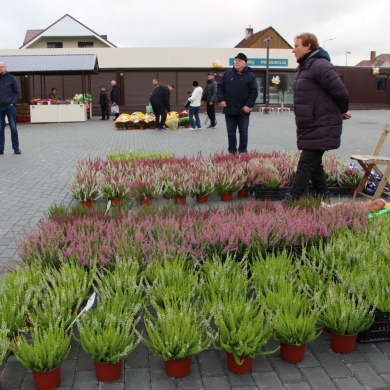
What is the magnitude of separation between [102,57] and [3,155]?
26.1 metres

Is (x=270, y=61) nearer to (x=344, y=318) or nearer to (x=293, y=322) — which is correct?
(x=344, y=318)

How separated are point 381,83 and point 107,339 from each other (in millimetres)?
44353

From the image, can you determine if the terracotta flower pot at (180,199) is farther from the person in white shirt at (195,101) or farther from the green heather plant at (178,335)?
the person in white shirt at (195,101)

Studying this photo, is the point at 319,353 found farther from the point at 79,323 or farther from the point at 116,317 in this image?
the point at 79,323

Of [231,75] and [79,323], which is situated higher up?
[231,75]

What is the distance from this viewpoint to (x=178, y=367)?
2.91 metres

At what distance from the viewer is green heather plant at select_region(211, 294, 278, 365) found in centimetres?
285

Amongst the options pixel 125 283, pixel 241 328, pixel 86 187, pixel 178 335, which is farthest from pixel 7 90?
pixel 241 328

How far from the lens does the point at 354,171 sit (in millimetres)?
7926

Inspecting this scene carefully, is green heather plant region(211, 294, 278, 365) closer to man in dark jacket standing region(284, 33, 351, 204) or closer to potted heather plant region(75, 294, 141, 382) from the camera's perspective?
potted heather plant region(75, 294, 141, 382)

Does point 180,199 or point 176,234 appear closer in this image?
point 176,234

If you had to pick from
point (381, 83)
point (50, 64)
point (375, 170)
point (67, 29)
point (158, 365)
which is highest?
point (67, 29)

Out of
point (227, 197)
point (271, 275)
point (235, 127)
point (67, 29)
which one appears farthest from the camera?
point (67, 29)

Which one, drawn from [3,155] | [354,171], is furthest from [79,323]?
[3,155]
